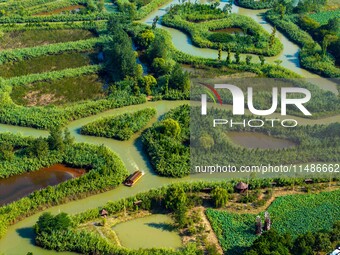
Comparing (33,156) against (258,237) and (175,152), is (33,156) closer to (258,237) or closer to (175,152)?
(175,152)

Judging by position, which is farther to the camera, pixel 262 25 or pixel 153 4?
pixel 153 4

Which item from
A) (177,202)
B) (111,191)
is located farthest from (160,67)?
(177,202)

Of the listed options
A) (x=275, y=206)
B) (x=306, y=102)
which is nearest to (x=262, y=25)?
(x=306, y=102)

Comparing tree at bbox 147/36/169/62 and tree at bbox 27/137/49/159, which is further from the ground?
tree at bbox 147/36/169/62

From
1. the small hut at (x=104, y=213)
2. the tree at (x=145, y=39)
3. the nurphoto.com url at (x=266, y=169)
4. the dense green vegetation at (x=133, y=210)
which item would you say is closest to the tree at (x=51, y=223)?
the dense green vegetation at (x=133, y=210)

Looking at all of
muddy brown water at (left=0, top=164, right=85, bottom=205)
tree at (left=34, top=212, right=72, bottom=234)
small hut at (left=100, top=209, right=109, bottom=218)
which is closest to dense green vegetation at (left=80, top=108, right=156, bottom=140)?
muddy brown water at (left=0, top=164, right=85, bottom=205)

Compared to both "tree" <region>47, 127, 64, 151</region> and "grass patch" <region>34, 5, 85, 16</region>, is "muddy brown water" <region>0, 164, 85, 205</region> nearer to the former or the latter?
"tree" <region>47, 127, 64, 151</region>
